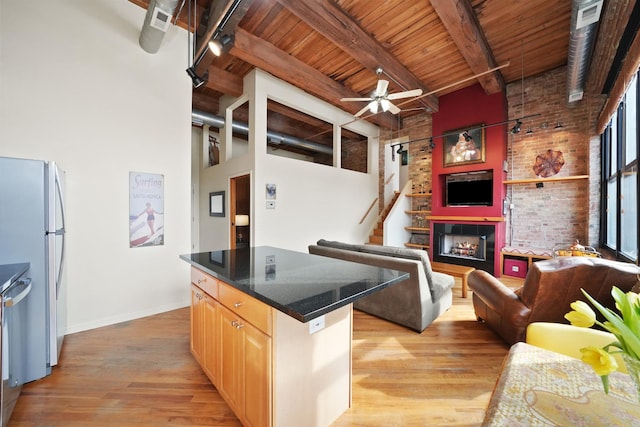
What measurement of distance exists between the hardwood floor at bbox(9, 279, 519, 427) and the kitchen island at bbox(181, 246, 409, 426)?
247mm

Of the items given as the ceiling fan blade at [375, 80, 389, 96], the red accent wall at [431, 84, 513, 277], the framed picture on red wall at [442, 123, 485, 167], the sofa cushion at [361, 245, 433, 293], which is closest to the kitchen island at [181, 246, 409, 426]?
the sofa cushion at [361, 245, 433, 293]

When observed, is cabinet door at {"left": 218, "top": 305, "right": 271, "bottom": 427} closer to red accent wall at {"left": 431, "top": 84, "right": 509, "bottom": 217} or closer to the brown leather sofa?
the brown leather sofa

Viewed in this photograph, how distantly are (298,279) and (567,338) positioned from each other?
4.53 ft

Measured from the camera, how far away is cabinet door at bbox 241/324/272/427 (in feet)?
4.19

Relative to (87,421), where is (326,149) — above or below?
above

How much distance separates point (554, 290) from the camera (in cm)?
215

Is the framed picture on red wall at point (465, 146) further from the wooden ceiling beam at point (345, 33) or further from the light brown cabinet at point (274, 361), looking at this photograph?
the light brown cabinet at point (274, 361)

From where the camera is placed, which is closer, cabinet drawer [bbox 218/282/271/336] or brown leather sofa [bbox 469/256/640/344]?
cabinet drawer [bbox 218/282/271/336]

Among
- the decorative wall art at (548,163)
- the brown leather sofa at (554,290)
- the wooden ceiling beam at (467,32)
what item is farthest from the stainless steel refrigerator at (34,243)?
the decorative wall art at (548,163)

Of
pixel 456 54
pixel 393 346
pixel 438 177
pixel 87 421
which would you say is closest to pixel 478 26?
pixel 456 54

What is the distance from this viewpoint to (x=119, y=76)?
3117 millimetres

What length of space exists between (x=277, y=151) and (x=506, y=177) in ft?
20.0

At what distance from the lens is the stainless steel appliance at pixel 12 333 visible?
59.1 inches

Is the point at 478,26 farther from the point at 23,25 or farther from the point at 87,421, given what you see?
the point at 87,421
